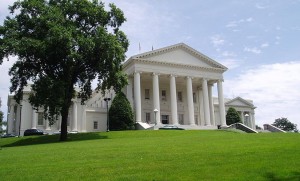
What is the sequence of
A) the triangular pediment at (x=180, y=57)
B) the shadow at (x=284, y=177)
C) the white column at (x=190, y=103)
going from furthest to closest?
the white column at (x=190, y=103), the triangular pediment at (x=180, y=57), the shadow at (x=284, y=177)

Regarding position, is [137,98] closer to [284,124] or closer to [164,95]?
[164,95]

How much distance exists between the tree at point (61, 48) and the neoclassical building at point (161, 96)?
15.9m

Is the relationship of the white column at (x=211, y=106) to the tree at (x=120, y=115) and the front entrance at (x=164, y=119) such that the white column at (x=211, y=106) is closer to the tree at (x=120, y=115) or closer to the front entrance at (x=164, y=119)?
the front entrance at (x=164, y=119)

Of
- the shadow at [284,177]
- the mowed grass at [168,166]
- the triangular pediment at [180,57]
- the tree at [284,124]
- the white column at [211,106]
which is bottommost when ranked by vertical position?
the shadow at [284,177]

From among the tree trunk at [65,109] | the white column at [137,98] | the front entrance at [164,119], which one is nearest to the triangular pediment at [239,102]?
the front entrance at [164,119]

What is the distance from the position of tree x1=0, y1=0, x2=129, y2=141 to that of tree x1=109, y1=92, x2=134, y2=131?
36.3 ft

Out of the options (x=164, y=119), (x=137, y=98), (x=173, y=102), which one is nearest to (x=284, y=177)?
(x=137, y=98)

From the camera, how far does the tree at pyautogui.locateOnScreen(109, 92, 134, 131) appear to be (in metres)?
46.4

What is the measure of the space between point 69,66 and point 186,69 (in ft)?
86.7

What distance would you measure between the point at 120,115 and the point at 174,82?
1134cm

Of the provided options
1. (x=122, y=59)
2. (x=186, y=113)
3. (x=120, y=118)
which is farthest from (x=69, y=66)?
(x=186, y=113)

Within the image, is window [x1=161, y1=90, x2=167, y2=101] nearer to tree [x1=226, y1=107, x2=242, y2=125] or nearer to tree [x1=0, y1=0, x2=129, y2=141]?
tree [x1=226, y1=107, x2=242, y2=125]

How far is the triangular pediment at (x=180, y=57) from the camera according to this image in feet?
172

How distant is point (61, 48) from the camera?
30.8 m
